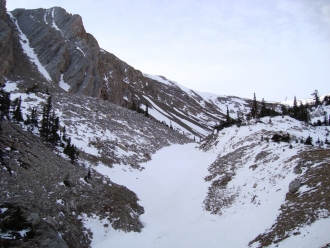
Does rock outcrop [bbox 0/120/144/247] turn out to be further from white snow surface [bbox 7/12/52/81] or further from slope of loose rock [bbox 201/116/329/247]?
white snow surface [bbox 7/12/52/81]

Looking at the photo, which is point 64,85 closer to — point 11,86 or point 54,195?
point 11,86

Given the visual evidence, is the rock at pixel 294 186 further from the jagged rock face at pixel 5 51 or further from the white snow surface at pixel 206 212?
the jagged rock face at pixel 5 51

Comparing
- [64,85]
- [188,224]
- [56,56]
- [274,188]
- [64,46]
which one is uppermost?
[64,46]

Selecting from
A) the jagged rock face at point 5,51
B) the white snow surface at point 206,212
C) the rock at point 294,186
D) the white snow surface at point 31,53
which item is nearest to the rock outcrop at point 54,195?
the white snow surface at point 206,212

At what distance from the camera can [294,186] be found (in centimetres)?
1567

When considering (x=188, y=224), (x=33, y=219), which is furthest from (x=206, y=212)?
(x=33, y=219)

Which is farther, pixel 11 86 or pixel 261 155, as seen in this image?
pixel 11 86

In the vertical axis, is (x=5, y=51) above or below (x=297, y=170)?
above

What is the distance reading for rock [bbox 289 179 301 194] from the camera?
15.5 metres

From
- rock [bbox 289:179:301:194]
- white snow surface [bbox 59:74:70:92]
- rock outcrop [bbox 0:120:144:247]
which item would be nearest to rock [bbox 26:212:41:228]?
rock outcrop [bbox 0:120:144:247]

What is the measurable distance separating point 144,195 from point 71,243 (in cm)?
1122

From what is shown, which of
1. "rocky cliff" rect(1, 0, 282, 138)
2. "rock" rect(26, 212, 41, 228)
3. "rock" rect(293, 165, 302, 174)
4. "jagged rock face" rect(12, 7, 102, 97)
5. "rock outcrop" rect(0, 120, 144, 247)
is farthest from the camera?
"jagged rock face" rect(12, 7, 102, 97)

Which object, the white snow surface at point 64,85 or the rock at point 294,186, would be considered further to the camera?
the white snow surface at point 64,85

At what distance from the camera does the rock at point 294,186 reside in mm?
15452
